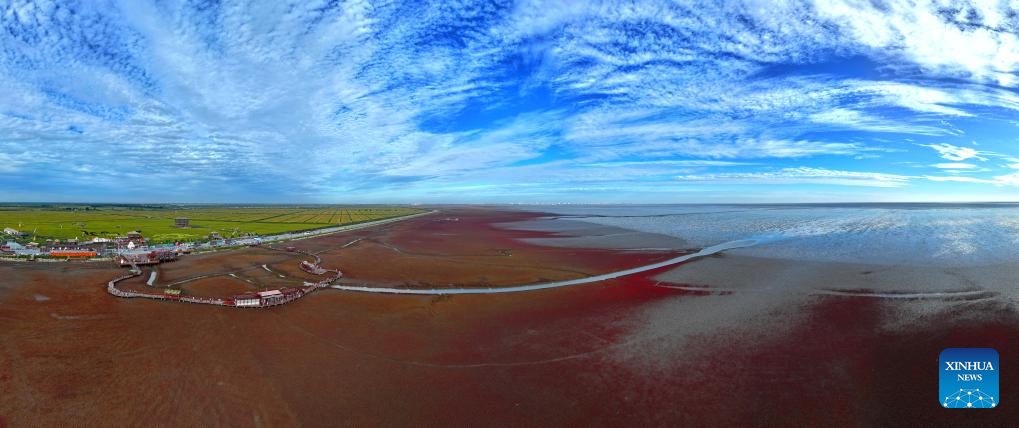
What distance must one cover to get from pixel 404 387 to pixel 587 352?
7.95 meters

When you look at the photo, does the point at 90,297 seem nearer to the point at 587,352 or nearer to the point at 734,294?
the point at 587,352

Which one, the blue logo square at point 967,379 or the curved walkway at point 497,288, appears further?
the curved walkway at point 497,288

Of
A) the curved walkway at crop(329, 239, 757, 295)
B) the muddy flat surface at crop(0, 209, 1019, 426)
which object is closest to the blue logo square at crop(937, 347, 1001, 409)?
the muddy flat surface at crop(0, 209, 1019, 426)

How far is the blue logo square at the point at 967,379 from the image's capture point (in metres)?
10.4

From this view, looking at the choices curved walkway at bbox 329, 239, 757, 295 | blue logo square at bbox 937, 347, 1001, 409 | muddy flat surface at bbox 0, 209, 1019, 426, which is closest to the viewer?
blue logo square at bbox 937, 347, 1001, 409

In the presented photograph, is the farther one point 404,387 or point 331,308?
point 331,308

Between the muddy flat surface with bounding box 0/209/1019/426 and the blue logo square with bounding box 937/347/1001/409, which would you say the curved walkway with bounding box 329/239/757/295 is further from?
the blue logo square with bounding box 937/347/1001/409

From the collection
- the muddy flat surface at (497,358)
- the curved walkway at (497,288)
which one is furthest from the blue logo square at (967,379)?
the curved walkway at (497,288)

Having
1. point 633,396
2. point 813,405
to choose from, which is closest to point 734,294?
point 813,405

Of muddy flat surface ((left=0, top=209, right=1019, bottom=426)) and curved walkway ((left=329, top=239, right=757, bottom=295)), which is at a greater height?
curved walkway ((left=329, top=239, right=757, bottom=295))

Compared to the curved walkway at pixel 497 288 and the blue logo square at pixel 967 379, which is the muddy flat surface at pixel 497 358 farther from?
the curved walkway at pixel 497 288

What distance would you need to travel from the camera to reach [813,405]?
41.2 feet

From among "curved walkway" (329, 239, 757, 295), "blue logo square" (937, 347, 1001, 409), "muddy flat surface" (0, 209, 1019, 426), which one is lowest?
"muddy flat surface" (0, 209, 1019, 426)

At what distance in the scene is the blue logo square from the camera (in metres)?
10.4
